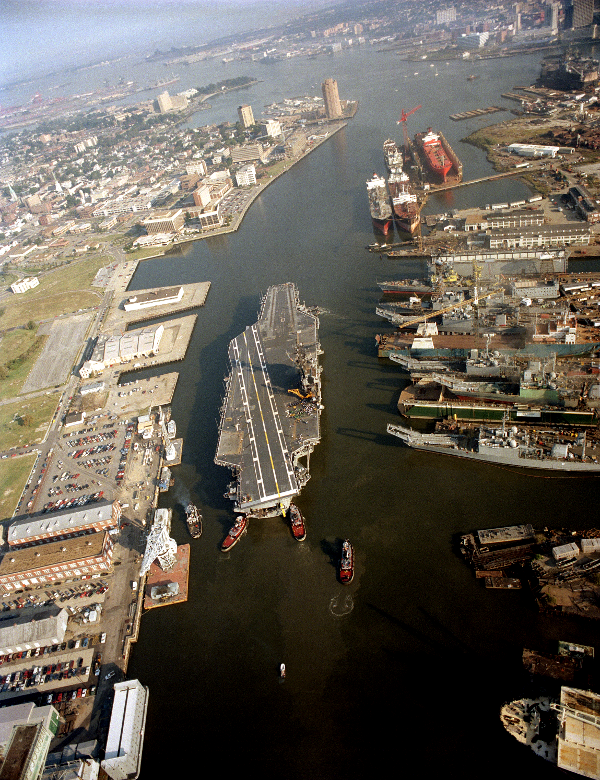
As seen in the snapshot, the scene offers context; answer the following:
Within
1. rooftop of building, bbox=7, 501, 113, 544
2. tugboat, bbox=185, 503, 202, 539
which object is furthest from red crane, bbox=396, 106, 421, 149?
rooftop of building, bbox=7, 501, 113, 544

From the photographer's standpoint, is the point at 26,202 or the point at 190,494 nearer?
the point at 190,494

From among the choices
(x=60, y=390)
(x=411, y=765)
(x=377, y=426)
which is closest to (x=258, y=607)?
(x=411, y=765)

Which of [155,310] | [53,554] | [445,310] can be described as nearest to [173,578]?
[53,554]

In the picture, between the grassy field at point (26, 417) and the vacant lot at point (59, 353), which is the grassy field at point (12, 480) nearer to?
the grassy field at point (26, 417)

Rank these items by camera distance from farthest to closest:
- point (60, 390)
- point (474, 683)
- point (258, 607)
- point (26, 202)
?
point (26, 202)
point (60, 390)
point (258, 607)
point (474, 683)

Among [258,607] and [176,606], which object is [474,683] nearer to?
[258,607]

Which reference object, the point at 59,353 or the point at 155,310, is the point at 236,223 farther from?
the point at 59,353

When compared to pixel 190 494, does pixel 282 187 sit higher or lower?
higher
